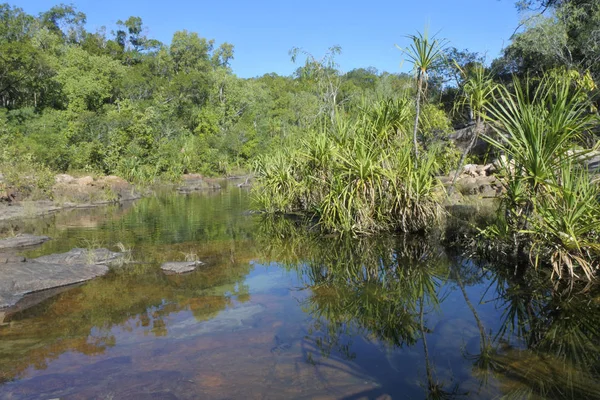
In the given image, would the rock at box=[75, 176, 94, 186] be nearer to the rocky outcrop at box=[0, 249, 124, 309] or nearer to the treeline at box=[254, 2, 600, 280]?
the treeline at box=[254, 2, 600, 280]

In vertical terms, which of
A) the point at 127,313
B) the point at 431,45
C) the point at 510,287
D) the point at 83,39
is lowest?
the point at 127,313

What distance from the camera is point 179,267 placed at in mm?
7496

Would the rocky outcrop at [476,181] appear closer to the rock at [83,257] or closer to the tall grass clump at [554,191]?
the tall grass clump at [554,191]

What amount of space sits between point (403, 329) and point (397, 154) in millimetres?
4981

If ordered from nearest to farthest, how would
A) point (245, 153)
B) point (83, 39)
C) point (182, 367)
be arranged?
1. point (182, 367)
2. point (245, 153)
3. point (83, 39)

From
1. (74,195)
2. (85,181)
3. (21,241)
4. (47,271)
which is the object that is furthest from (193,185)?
(47,271)

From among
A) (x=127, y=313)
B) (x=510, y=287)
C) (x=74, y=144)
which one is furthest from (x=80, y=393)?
(x=74, y=144)

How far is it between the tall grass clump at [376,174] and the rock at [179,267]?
9.68 feet

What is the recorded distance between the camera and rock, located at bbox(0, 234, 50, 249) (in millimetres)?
9617

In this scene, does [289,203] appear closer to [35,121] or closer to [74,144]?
[74,144]

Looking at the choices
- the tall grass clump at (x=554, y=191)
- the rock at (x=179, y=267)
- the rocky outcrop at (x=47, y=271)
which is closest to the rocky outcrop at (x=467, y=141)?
the tall grass clump at (x=554, y=191)

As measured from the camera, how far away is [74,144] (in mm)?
26219

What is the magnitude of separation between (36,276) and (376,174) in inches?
237

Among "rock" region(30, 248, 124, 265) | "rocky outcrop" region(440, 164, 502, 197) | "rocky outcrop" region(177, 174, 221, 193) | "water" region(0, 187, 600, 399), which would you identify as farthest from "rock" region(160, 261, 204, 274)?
"rocky outcrop" region(177, 174, 221, 193)
